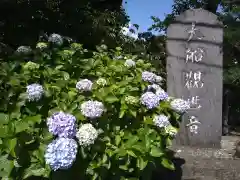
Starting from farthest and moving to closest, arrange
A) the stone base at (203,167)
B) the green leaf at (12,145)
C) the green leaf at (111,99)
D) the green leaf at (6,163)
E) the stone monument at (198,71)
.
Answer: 1. the stone monument at (198,71)
2. the stone base at (203,167)
3. the green leaf at (111,99)
4. the green leaf at (6,163)
5. the green leaf at (12,145)

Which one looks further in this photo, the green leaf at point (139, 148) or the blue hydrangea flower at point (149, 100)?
the blue hydrangea flower at point (149, 100)

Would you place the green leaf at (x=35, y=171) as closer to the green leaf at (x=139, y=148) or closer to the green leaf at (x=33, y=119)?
the green leaf at (x=33, y=119)

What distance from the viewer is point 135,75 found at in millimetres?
3283

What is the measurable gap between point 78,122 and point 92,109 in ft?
0.40

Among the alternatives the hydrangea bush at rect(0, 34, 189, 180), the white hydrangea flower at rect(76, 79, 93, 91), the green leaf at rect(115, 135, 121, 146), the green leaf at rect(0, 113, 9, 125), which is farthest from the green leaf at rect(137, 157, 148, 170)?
the green leaf at rect(0, 113, 9, 125)

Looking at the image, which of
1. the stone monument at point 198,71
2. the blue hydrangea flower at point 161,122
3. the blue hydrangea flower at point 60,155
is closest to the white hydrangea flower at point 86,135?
the blue hydrangea flower at point 60,155

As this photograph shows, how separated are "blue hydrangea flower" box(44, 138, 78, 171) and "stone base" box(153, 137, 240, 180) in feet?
5.83

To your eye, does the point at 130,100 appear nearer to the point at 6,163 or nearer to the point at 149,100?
the point at 149,100

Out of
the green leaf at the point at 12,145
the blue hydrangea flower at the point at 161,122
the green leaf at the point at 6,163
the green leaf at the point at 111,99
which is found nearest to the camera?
the green leaf at the point at 12,145

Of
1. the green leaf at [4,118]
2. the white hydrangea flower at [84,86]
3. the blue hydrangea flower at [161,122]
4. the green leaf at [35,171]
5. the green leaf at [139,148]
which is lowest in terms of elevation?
the green leaf at [35,171]

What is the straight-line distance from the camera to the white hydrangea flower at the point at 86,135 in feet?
6.64

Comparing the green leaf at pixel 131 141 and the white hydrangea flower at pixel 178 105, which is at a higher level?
the white hydrangea flower at pixel 178 105

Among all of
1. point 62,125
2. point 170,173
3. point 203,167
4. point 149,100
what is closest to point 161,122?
point 149,100

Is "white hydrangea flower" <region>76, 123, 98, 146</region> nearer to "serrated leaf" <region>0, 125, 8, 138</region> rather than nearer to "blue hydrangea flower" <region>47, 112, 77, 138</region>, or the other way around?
"blue hydrangea flower" <region>47, 112, 77, 138</region>
